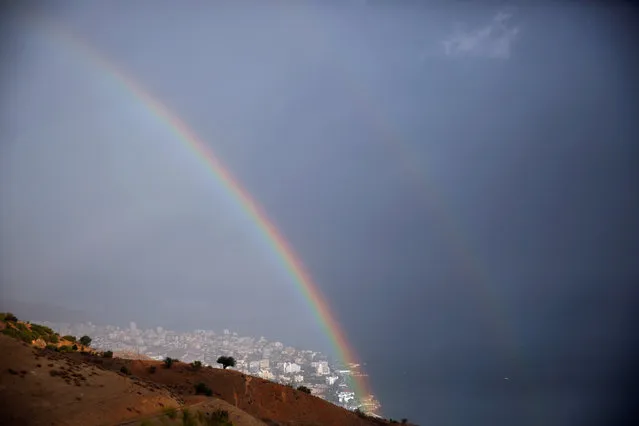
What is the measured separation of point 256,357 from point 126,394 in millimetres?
99990

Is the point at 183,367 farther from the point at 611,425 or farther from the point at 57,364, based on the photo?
the point at 611,425

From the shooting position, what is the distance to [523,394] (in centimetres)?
10750

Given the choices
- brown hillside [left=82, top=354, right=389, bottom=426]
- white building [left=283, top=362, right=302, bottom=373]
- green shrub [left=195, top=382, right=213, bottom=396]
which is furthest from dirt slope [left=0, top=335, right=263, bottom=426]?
white building [left=283, top=362, right=302, bottom=373]

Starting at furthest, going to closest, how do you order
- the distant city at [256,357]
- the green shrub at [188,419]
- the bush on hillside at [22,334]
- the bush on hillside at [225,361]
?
the distant city at [256,357], the bush on hillside at [225,361], the bush on hillside at [22,334], the green shrub at [188,419]

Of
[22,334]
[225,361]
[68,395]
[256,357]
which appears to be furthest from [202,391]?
[256,357]

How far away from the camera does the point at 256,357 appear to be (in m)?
113

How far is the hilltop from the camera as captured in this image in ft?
49.5

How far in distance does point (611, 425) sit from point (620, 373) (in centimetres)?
5197

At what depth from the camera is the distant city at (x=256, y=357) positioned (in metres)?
64.4


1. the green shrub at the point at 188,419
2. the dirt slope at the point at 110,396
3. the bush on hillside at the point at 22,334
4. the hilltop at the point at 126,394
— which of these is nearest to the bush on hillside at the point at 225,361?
the hilltop at the point at 126,394

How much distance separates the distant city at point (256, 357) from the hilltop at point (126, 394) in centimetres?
951

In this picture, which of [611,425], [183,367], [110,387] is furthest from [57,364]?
[611,425]

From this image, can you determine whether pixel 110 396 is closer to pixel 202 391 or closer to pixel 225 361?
pixel 202 391

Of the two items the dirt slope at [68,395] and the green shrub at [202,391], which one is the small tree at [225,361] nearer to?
the green shrub at [202,391]
